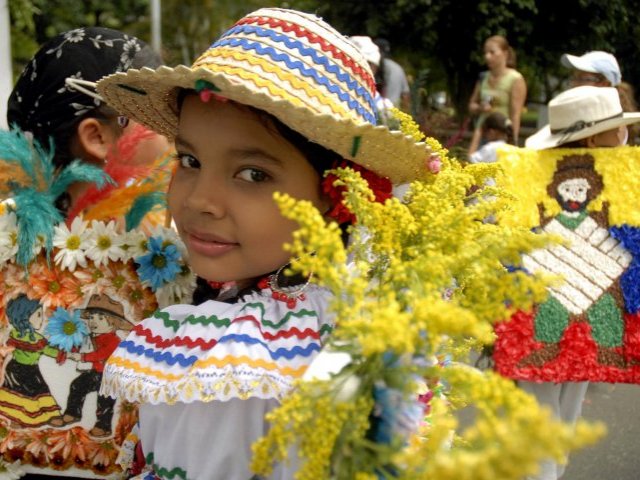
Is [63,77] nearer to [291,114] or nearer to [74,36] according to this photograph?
[74,36]

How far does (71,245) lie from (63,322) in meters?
0.18

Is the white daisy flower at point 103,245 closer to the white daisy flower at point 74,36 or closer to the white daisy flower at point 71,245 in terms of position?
the white daisy flower at point 71,245


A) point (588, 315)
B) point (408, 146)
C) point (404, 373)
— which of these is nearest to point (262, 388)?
point (404, 373)

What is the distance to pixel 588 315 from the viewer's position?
3.19m

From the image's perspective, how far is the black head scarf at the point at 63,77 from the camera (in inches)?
71.6

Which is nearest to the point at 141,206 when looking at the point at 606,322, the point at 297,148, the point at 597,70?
the point at 297,148

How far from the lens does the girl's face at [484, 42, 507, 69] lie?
21.9ft

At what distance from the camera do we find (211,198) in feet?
4.51

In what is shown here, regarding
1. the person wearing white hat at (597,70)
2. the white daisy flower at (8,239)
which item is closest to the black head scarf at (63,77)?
the white daisy flower at (8,239)

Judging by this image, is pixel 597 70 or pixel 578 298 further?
pixel 597 70

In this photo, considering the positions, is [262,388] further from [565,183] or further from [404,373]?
[565,183]

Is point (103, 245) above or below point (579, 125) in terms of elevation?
below

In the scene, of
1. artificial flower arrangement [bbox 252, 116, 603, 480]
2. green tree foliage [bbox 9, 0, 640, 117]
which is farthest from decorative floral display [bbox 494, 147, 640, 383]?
green tree foliage [bbox 9, 0, 640, 117]

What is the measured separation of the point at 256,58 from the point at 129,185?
605 mm
